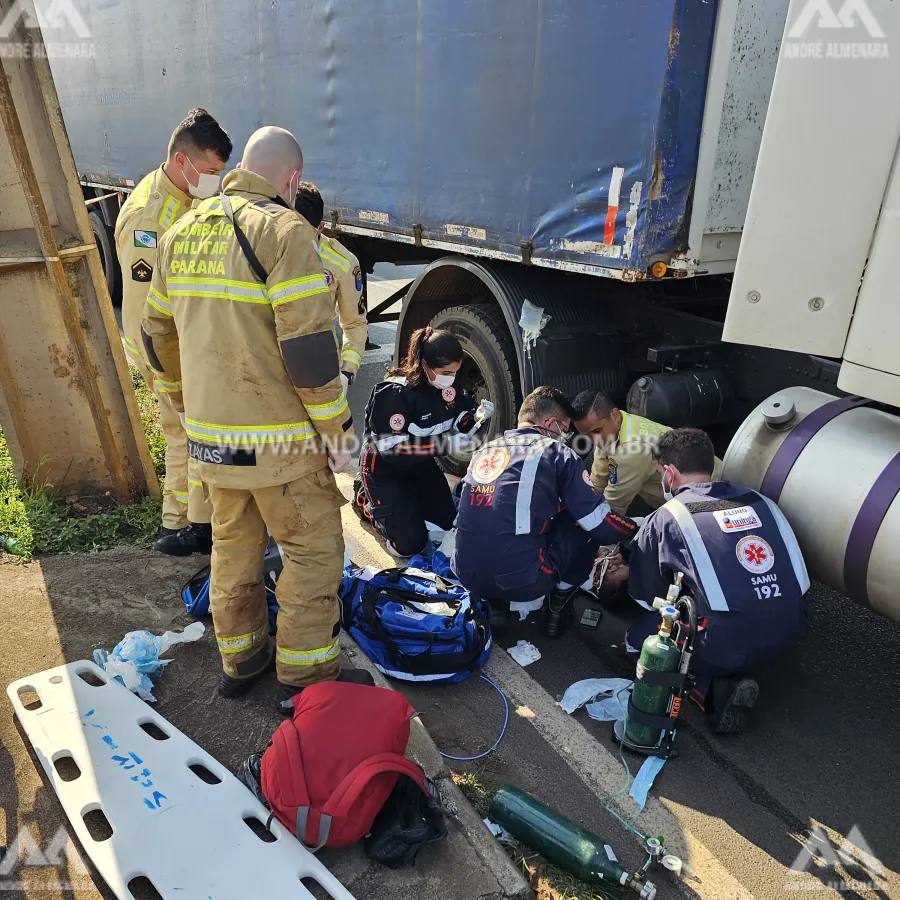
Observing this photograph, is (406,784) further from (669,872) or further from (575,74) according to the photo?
(575,74)

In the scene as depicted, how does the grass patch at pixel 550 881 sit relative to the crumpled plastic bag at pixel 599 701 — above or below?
above

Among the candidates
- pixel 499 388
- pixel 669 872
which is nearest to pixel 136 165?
pixel 499 388

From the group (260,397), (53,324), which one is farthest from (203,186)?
(260,397)

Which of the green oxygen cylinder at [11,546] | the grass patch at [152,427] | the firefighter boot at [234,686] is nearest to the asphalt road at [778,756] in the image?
the firefighter boot at [234,686]

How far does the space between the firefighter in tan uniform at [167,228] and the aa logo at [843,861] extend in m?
2.65

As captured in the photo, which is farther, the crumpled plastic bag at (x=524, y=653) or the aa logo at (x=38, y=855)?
the crumpled plastic bag at (x=524, y=653)

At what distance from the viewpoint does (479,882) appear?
2.02 m

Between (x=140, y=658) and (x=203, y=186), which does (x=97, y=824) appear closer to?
(x=140, y=658)

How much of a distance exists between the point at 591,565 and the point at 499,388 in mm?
1300

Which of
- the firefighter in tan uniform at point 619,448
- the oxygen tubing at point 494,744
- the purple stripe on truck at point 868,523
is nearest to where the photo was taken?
the purple stripe on truck at point 868,523

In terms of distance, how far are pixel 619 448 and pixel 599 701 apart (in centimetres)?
122

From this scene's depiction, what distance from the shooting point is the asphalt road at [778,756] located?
2260 millimetres

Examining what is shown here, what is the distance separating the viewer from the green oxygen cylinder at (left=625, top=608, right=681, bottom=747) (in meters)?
2.48

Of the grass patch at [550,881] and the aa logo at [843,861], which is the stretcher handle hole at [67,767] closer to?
the grass patch at [550,881]
